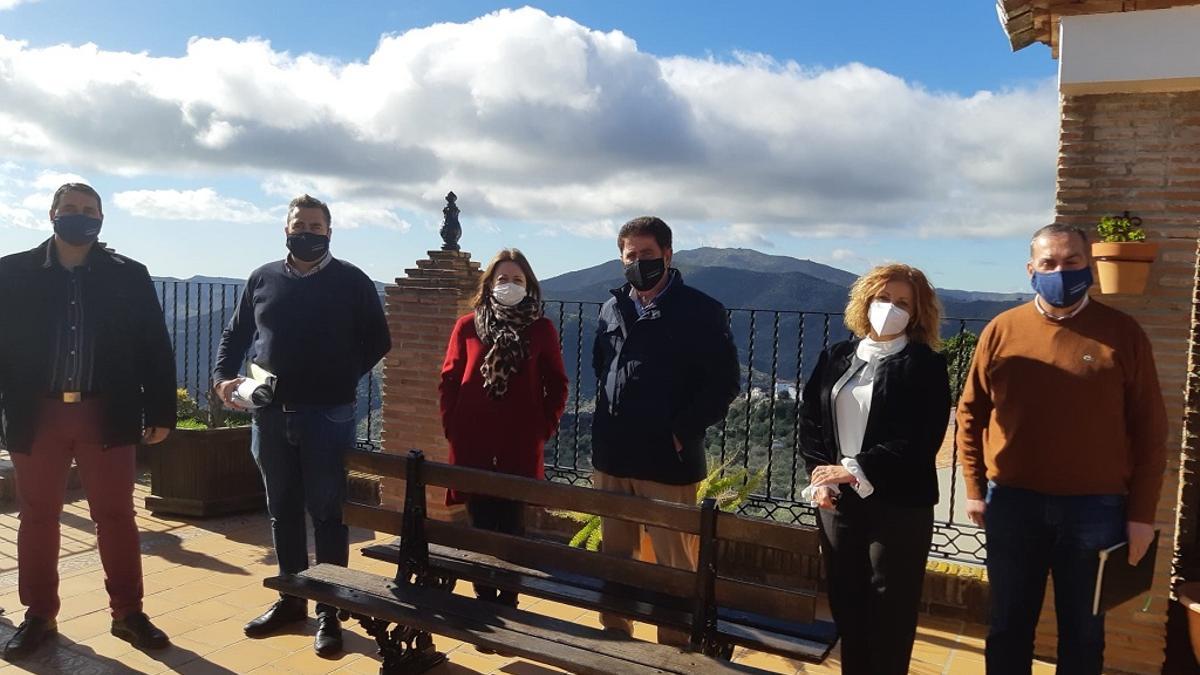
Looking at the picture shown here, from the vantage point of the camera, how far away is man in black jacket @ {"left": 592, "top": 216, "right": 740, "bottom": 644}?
3293 mm

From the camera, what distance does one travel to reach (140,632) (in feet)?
11.8

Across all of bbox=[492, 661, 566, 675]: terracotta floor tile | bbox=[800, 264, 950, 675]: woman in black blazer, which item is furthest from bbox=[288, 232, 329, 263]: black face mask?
bbox=[800, 264, 950, 675]: woman in black blazer

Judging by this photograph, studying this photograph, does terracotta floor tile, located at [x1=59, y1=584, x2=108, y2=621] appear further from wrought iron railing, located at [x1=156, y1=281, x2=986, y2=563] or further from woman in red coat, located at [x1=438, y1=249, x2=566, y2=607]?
woman in red coat, located at [x1=438, y1=249, x2=566, y2=607]

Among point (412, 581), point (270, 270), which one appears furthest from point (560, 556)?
point (270, 270)

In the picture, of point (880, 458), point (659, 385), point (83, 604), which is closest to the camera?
point (880, 458)

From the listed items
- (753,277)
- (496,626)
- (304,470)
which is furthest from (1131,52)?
(753,277)

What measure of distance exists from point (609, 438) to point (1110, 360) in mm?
1759

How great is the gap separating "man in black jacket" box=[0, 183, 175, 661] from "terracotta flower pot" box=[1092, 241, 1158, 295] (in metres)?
3.98

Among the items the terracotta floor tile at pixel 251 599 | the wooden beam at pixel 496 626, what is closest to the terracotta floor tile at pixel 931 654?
the wooden beam at pixel 496 626

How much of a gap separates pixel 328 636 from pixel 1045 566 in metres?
2.77

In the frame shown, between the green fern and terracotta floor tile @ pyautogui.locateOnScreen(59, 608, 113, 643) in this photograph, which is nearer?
terracotta floor tile @ pyautogui.locateOnScreen(59, 608, 113, 643)

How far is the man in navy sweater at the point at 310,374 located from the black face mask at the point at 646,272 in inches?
47.3

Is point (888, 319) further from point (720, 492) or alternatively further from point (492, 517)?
point (720, 492)

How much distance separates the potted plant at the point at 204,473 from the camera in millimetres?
5719
